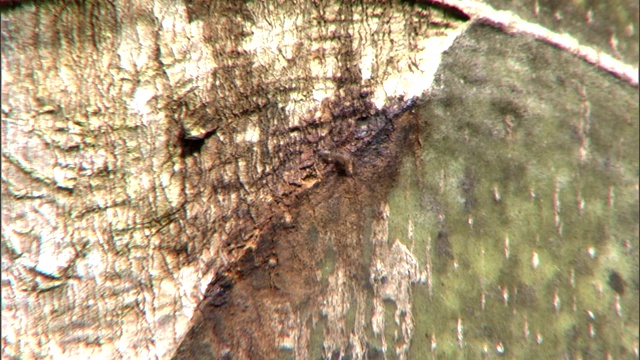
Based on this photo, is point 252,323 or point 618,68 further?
point 252,323

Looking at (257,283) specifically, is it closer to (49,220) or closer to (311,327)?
(311,327)

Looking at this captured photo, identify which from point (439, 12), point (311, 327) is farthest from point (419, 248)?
point (439, 12)

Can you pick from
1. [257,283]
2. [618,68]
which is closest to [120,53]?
[257,283]

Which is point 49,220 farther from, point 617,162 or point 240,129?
point 617,162

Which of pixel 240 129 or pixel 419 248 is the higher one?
pixel 240 129

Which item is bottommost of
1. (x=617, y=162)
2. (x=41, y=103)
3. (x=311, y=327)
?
(x=311, y=327)

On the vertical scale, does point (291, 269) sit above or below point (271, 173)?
below
